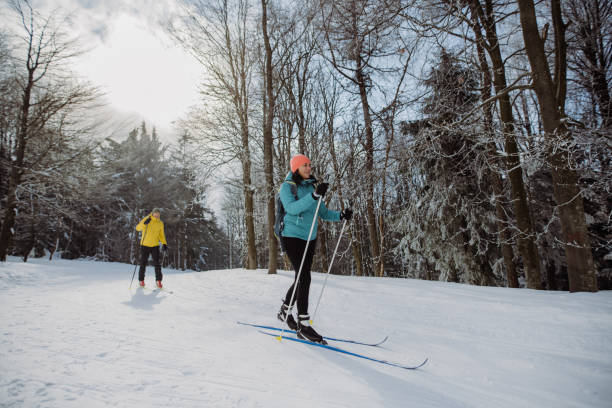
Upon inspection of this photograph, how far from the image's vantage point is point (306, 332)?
131 inches

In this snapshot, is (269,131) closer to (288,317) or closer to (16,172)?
(288,317)

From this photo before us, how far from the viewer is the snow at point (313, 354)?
6.48 feet

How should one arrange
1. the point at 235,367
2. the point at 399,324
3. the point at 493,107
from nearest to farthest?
the point at 235,367 < the point at 399,324 < the point at 493,107

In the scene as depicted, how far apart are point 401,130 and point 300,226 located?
4.39 m

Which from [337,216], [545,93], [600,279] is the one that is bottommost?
[600,279]

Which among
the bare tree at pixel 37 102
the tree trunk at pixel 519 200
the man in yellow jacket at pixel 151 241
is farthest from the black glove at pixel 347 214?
the bare tree at pixel 37 102

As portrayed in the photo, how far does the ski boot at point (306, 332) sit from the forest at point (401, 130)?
3.08m

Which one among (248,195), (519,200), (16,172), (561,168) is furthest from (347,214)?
(16,172)

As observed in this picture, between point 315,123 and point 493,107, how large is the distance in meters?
8.22

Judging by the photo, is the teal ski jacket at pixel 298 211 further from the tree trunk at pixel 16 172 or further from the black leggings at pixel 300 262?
the tree trunk at pixel 16 172

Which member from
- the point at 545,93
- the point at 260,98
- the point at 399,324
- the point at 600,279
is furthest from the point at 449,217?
the point at 399,324

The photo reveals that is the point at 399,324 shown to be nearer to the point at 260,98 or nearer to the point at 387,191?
the point at 387,191

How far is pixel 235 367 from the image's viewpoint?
243 cm

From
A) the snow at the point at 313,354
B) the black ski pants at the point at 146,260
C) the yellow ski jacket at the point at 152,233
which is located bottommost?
the snow at the point at 313,354
